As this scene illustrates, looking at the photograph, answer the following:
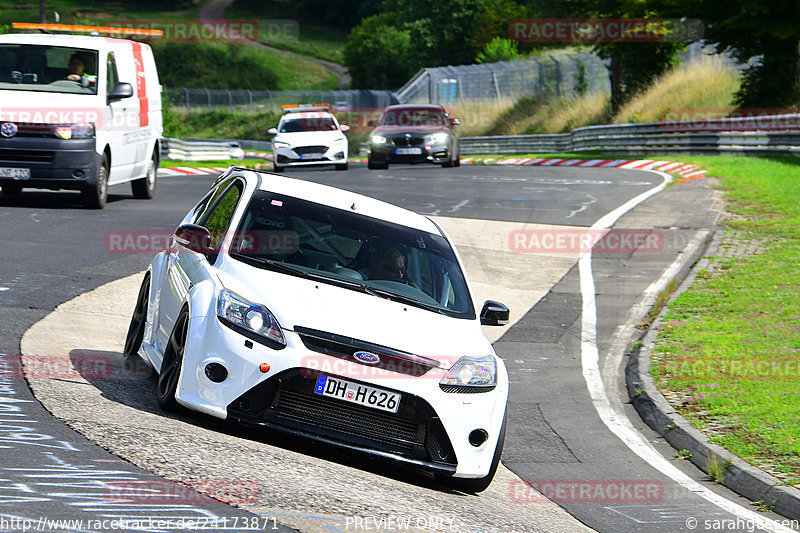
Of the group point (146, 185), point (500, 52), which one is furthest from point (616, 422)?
point (500, 52)

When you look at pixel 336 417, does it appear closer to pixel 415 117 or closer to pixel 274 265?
pixel 274 265

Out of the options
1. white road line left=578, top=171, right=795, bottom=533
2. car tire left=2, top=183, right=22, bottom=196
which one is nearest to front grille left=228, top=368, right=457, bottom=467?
white road line left=578, top=171, right=795, bottom=533

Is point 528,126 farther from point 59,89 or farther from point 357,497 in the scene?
point 357,497

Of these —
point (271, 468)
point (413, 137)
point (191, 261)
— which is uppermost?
point (413, 137)

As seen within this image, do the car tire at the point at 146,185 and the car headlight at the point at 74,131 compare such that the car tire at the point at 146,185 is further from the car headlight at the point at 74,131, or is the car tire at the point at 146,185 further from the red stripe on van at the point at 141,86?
the car headlight at the point at 74,131

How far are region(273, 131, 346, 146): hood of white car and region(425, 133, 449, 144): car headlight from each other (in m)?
2.60

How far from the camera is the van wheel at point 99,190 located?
16.6m

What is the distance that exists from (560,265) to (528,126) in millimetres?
36282

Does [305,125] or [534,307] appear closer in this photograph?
[534,307]

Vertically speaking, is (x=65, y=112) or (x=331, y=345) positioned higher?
(x=65, y=112)

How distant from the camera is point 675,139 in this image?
3319cm

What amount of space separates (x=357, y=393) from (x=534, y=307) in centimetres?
746

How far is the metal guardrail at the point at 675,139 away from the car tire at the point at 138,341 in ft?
71.5

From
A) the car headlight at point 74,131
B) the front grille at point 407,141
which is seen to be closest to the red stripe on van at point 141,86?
the car headlight at point 74,131
